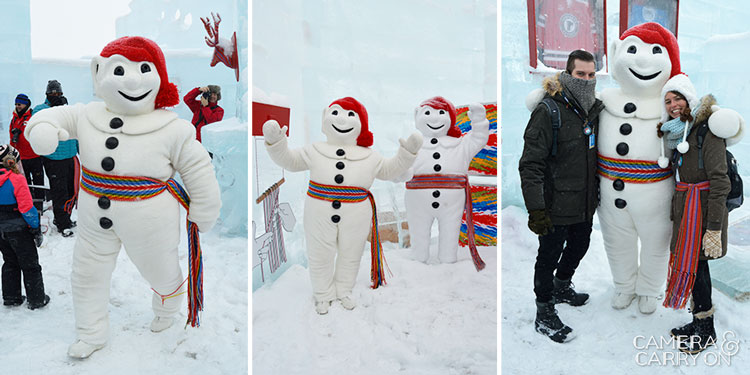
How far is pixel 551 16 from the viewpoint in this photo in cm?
320

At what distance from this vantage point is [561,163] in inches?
84.6

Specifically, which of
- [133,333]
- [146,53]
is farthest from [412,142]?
[133,333]

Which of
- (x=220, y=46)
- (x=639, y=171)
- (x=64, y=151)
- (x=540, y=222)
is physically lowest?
(x=540, y=222)

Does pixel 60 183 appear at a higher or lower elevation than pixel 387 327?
higher

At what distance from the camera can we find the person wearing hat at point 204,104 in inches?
125

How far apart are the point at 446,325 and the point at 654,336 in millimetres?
983

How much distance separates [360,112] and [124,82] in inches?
43.8

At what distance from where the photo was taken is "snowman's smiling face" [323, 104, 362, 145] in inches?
93.4

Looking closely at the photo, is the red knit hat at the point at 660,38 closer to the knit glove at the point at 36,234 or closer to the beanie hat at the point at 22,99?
the knit glove at the point at 36,234

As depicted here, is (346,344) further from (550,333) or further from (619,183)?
(619,183)

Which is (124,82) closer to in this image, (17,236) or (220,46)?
(17,236)

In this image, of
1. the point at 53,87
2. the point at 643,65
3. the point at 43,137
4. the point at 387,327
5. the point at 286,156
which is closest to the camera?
the point at 43,137

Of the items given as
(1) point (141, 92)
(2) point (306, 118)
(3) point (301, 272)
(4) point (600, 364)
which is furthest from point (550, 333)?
(1) point (141, 92)

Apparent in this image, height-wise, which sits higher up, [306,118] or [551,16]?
[551,16]
